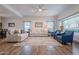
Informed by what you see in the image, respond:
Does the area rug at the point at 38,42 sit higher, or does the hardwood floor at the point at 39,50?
the area rug at the point at 38,42

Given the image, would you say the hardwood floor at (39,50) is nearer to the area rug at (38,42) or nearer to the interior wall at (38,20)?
the area rug at (38,42)

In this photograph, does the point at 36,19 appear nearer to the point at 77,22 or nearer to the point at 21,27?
the point at 21,27

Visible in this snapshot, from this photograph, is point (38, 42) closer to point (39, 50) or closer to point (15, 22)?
point (39, 50)

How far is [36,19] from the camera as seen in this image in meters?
13.0

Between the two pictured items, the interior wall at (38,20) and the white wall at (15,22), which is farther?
the interior wall at (38,20)

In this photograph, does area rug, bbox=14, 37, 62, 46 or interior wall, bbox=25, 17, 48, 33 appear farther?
interior wall, bbox=25, 17, 48, 33

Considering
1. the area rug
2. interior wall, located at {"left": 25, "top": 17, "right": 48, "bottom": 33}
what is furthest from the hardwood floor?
interior wall, located at {"left": 25, "top": 17, "right": 48, "bottom": 33}

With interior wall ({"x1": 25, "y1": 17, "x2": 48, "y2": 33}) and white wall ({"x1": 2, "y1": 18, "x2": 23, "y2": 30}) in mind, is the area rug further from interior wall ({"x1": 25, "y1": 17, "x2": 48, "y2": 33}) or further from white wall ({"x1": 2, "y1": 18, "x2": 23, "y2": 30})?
interior wall ({"x1": 25, "y1": 17, "x2": 48, "y2": 33})

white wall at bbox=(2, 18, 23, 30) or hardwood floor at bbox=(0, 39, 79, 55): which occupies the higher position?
white wall at bbox=(2, 18, 23, 30)

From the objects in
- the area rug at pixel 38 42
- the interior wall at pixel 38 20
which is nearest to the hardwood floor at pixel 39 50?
the area rug at pixel 38 42

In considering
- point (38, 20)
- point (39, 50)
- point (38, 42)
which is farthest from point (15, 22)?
point (39, 50)

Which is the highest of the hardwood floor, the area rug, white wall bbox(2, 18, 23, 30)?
white wall bbox(2, 18, 23, 30)
